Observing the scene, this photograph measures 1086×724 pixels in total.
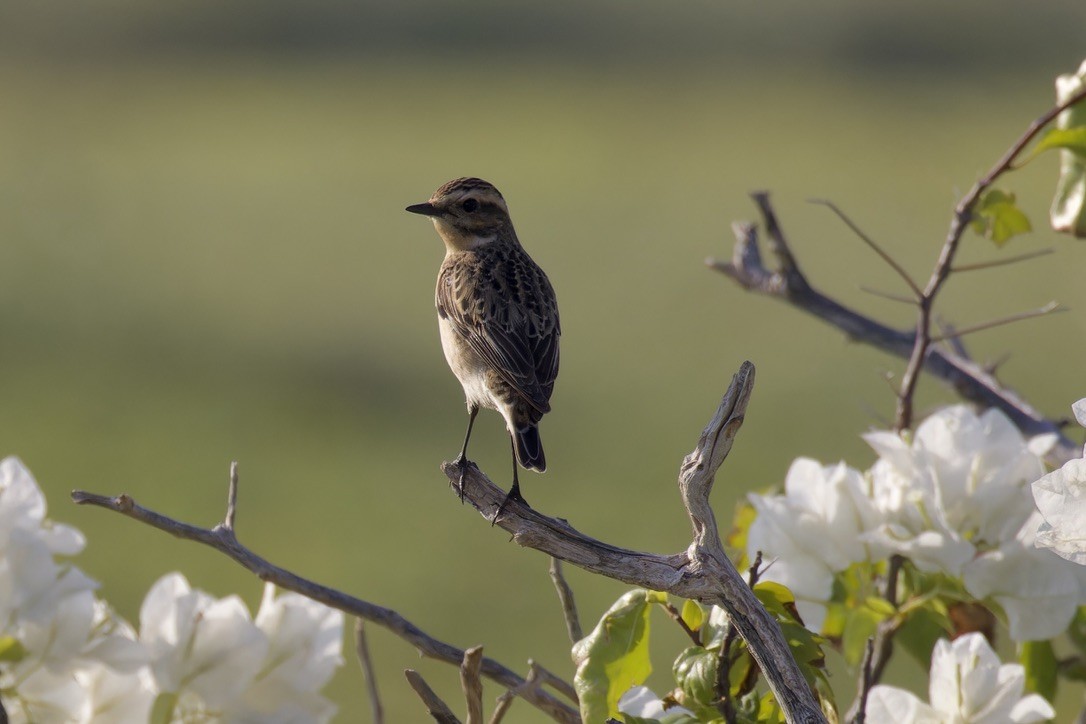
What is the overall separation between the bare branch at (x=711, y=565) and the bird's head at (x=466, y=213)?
5.43 ft

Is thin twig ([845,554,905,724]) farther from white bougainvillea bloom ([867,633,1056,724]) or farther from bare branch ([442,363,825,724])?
bare branch ([442,363,825,724])

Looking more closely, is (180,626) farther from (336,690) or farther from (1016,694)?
(336,690)

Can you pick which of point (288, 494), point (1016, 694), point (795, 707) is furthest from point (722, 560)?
point (288, 494)

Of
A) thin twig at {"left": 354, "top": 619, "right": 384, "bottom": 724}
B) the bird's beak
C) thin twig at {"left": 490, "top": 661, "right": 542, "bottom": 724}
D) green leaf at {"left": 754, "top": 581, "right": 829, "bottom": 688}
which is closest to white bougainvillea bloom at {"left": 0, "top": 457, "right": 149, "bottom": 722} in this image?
thin twig at {"left": 354, "top": 619, "right": 384, "bottom": 724}

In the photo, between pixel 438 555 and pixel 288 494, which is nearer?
pixel 438 555

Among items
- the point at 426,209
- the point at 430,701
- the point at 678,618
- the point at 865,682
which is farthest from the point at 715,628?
the point at 426,209

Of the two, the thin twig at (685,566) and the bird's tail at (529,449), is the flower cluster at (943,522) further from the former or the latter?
the bird's tail at (529,449)

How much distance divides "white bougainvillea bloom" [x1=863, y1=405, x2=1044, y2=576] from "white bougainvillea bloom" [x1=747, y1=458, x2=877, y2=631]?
36mm

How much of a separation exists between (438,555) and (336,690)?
1.52 m

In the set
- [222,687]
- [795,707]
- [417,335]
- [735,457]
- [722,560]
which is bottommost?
[735,457]

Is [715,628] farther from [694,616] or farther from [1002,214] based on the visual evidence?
[1002,214]

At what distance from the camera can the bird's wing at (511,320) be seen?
8.48 feet

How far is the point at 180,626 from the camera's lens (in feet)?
5.31

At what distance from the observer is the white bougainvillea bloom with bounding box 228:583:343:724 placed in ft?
5.49
